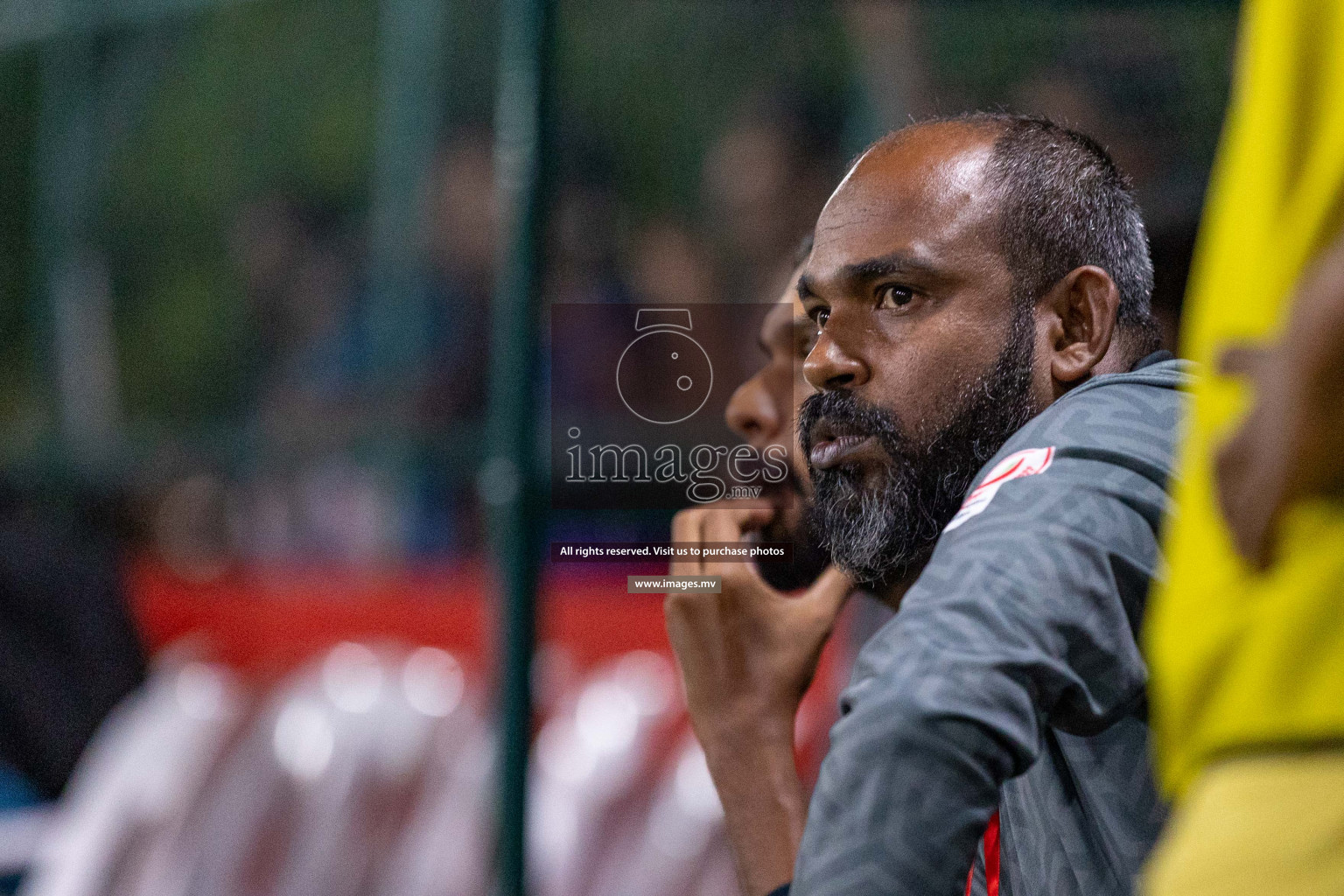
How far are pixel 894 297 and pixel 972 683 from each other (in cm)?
44

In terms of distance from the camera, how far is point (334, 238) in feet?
16.8

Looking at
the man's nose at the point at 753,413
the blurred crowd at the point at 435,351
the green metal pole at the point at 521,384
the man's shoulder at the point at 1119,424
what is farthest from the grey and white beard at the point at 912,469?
the blurred crowd at the point at 435,351

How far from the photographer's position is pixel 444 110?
459cm

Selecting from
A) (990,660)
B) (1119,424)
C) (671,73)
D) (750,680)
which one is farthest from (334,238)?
(990,660)

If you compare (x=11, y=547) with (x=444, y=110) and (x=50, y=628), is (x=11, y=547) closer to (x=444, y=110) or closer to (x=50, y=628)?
(x=50, y=628)

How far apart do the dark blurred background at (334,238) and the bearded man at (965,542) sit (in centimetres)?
139

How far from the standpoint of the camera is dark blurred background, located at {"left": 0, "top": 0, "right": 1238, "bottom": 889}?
11.0 ft

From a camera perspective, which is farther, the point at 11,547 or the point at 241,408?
Answer: the point at 241,408

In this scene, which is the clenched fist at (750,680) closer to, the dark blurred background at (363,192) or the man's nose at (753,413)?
the man's nose at (753,413)

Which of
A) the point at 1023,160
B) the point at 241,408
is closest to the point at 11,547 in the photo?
the point at 241,408

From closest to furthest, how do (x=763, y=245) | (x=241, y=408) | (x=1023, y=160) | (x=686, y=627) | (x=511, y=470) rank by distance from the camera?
(x=1023, y=160) → (x=686, y=627) → (x=511, y=470) → (x=763, y=245) → (x=241, y=408)

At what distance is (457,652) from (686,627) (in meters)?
2.03

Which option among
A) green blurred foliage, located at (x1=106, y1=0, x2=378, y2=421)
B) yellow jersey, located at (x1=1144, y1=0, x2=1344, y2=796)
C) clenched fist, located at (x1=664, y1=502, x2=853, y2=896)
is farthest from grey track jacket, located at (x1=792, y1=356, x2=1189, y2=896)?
green blurred foliage, located at (x1=106, y1=0, x2=378, y2=421)

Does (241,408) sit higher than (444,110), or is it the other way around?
(444,110)
